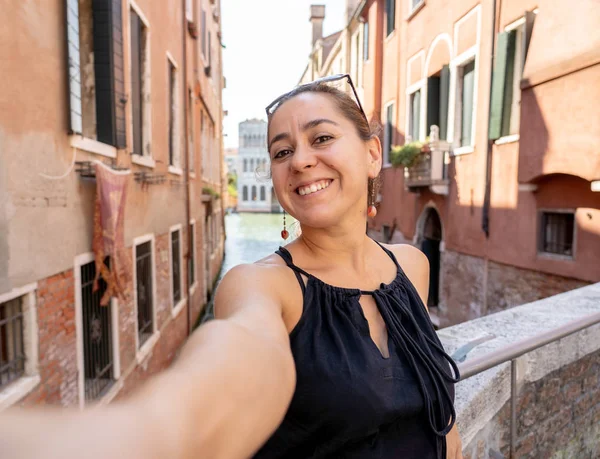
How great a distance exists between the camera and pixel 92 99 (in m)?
4.61

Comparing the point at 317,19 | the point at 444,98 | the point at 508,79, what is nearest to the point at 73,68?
the point at 508,79

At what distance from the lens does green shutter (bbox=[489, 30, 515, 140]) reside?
696 cm

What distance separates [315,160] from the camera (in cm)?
121

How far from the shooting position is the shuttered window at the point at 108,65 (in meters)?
4.49

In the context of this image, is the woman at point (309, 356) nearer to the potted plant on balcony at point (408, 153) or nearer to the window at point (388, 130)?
the potted plant on balcony at point (408, 153)

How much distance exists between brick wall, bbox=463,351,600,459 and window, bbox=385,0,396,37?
11.5m

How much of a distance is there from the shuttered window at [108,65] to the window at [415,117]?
7590 mm

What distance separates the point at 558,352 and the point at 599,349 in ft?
1.76

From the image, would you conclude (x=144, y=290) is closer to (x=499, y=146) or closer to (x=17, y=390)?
(x=17, y=390)

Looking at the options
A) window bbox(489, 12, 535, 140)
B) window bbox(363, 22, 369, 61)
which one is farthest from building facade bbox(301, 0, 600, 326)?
window bbox(363, 22, 369, 61)

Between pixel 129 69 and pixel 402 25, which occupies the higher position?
pixel 402 25

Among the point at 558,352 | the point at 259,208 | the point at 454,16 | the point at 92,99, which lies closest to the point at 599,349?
the point at 558,352

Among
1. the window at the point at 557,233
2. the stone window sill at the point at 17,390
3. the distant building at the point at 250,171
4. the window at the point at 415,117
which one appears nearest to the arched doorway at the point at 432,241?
the window at the point at 415,117

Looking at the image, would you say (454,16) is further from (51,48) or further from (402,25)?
(51,48)
